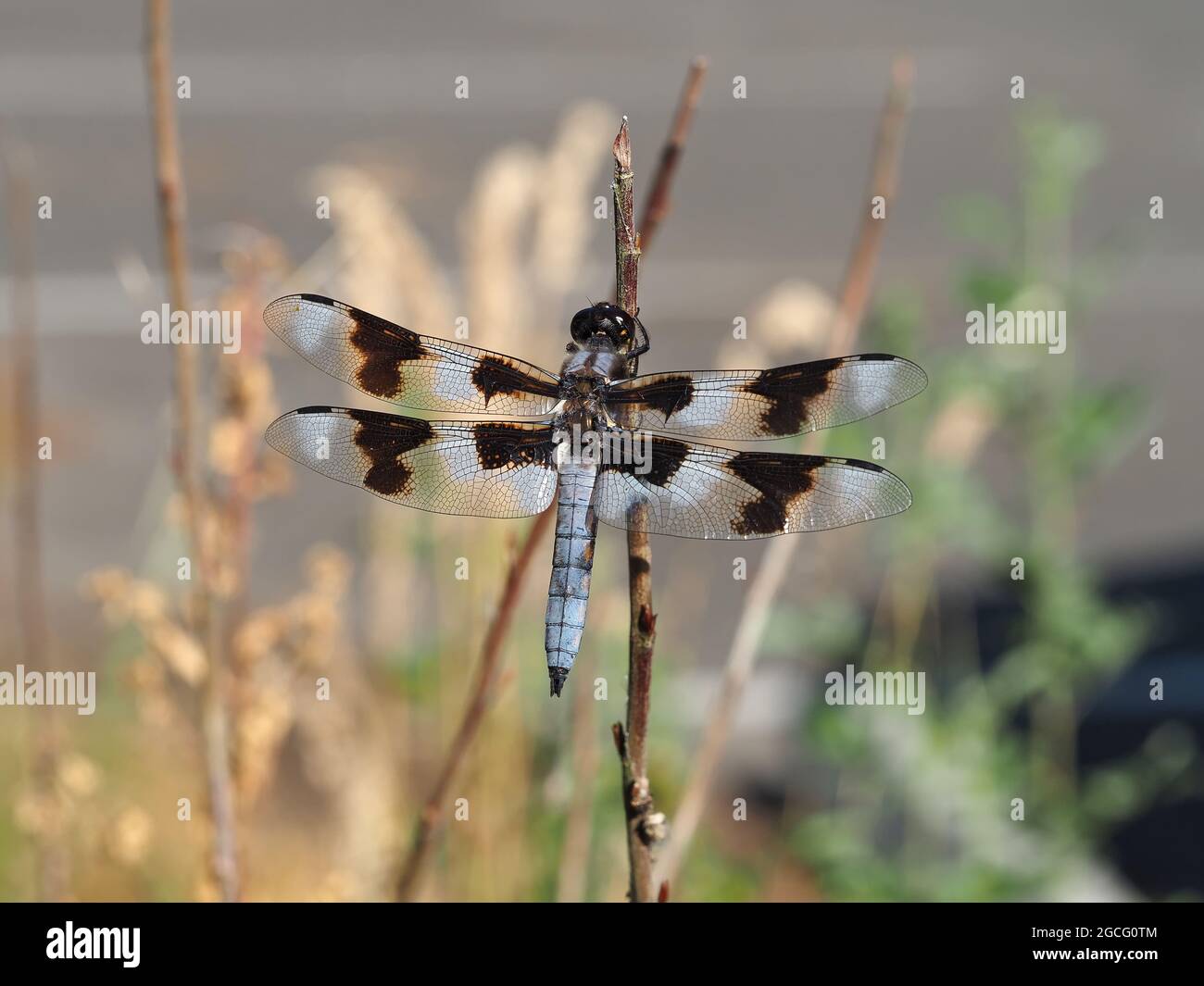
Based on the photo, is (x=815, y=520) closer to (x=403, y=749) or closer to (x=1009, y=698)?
(x=1009, y=698)

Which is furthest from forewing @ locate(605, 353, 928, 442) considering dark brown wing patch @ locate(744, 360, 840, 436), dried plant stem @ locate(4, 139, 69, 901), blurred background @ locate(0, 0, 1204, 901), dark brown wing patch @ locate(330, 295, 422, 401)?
dried plant stem @ locate(4, 139, 69, 901)

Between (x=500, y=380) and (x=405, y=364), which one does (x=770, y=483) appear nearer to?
(x=500, y=380)

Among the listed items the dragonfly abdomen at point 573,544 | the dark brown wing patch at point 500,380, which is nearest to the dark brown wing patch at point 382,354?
the dark brown wing patch at point 500,380

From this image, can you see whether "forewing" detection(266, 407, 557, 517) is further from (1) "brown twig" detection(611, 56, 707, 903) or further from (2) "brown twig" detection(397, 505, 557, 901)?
(1) "brown twig" detection(611, 56, 707, 903)

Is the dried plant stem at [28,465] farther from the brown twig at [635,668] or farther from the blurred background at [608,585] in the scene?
the brown twig at [635,668]

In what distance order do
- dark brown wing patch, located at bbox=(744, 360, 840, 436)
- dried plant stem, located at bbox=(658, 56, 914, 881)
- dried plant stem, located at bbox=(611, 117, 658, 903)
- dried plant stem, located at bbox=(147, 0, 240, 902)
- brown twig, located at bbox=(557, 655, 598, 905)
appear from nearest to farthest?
dried plant stem, located at bbox=(611, 117, 658, 903) → dried plant stem, located at bbox=(147, 0, 240, 902) → dried plant stem, located at bbox=(658, 56, 914, 881) → dark brown wing patch, located at bbox=(744, 360, 840, 436) → brown twig, located at bbox=(557, 655, 598, 905)
